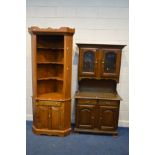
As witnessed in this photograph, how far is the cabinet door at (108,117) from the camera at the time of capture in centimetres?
351

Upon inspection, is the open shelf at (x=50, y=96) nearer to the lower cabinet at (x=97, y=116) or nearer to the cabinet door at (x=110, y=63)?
the lower cabinet at (x=97, y=116)

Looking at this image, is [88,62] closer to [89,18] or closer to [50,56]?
[50,56]

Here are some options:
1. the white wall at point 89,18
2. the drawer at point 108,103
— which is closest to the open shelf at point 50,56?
the white wall at point 89,18

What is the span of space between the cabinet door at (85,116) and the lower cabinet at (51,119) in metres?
0.20

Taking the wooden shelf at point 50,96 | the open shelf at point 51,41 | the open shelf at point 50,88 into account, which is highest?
the open shelf at point 51,41

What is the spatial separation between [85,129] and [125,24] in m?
2.18

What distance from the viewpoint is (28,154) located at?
2.91 metres

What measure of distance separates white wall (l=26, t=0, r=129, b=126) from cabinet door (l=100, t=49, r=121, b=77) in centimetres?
39


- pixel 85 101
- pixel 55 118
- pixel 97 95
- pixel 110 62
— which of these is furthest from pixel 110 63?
pixel 55 118

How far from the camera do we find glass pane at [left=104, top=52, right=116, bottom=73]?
140 inches

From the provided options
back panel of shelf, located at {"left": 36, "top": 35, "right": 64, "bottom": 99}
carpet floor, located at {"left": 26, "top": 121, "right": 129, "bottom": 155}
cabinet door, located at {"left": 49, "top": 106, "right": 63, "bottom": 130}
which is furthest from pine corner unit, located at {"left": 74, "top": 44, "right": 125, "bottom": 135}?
back panel of shelf, located at {"left": 36, "top": 35, "right": 64, "bottom": 99}

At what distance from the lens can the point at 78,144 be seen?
3.28 metres
